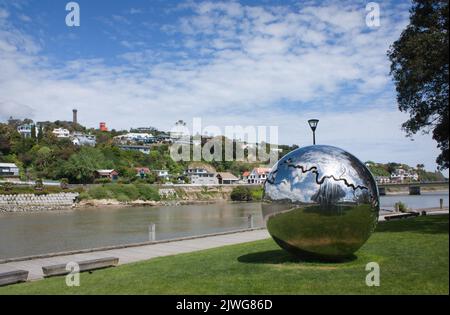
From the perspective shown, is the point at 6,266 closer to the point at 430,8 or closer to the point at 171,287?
the point at 171,287

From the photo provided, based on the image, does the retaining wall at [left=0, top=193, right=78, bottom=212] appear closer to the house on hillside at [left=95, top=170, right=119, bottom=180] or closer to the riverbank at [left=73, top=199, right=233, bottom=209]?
the riverbank at [left=73, top=199, right=233, bottom=209]

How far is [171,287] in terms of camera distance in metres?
8.92

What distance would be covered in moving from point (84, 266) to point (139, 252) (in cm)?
454

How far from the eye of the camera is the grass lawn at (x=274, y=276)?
7867 millimetres

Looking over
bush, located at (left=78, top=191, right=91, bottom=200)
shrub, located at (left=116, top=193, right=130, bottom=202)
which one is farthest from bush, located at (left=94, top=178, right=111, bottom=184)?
bush, located at (left=78, top=191, right=91, bottom=200)

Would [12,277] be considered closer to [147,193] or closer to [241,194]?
[147,193]

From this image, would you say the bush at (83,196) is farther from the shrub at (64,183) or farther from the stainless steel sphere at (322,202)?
the stainless steel sphere at (322,202)

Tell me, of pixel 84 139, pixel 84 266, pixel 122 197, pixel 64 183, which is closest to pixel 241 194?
pixel 122 197

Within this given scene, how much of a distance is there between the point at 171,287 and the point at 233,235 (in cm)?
1389

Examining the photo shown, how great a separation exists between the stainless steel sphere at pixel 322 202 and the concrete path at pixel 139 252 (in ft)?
24.1

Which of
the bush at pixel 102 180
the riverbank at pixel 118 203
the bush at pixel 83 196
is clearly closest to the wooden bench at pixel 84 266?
the riverbank at pixel 118 203

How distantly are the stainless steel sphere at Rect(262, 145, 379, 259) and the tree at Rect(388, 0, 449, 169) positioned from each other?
8.23 meters

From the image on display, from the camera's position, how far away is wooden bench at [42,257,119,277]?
1245cm
